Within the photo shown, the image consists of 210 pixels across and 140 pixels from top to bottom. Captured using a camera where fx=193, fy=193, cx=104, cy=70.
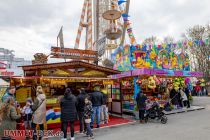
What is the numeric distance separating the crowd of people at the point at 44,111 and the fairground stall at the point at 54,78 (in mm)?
1312

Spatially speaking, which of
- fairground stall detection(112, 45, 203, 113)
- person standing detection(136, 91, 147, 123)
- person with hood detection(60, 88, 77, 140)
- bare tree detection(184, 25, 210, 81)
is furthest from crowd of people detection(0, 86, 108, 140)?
bare tree detection(184, 25, 210, 81)

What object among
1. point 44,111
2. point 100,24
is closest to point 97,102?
point 44,111

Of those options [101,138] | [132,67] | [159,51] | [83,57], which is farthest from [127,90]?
[101,138]

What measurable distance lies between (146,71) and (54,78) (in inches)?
196

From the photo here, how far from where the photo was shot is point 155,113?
8.89 m

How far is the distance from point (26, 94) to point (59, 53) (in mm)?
2635

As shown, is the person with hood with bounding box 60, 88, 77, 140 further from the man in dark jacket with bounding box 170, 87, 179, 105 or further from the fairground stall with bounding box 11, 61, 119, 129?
the man in dark jacket with bounding box 170, 87, 179, 105

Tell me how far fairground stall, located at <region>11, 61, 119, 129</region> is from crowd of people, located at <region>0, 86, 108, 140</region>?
4.31ft

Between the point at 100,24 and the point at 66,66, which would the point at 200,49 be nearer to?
the point at 100,24

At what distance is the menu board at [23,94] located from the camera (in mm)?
9438

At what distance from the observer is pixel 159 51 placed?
13.1 m

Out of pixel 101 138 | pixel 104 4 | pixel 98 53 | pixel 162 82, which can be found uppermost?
pixel 104 4

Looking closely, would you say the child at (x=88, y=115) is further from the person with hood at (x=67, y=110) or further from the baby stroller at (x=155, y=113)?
the baby stroller at (x=155, y=113)

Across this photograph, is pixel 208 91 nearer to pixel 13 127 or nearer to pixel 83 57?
pixel 83 57
